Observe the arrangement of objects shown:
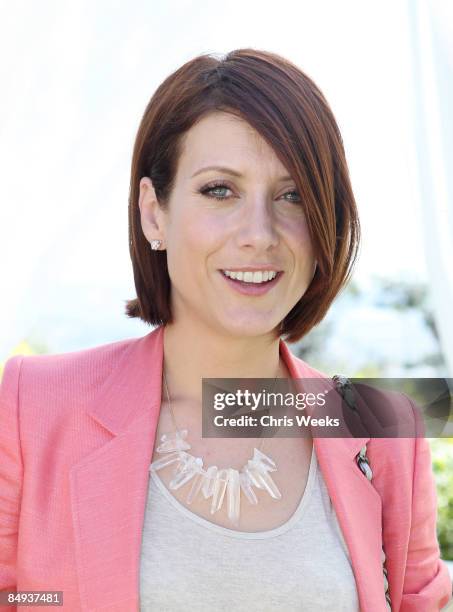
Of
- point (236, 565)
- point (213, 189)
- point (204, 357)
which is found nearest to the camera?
point (236, 565)

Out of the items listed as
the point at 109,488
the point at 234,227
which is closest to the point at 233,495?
the point at 109,488

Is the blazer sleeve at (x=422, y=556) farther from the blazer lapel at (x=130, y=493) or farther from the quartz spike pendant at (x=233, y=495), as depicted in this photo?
the quartz spike pendant at (x=233, y=495)

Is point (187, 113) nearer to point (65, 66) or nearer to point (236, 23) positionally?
point (65, 66)

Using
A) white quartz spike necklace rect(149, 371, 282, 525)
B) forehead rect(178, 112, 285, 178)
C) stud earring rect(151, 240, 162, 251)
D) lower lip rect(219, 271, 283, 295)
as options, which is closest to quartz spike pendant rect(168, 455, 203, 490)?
white quartz spike necklace rect(149, 371, 282, 525)

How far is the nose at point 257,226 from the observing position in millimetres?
1743

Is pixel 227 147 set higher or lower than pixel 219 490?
higher

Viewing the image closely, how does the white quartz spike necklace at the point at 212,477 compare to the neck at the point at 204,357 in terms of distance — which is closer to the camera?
the white quartz spike necklace at the point at 212,477

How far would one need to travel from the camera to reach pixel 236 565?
170 centimetres

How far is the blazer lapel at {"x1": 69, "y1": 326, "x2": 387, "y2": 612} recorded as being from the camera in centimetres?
164

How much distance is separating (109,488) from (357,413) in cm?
64

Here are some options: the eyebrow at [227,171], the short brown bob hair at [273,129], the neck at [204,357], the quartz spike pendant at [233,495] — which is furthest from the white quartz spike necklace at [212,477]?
the eyebrow at [227,171]

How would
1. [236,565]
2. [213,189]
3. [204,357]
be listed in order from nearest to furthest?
1. [236,565]
2. [213,189]
3. [204,357]

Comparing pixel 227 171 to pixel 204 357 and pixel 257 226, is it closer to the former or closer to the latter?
pixel 257 226

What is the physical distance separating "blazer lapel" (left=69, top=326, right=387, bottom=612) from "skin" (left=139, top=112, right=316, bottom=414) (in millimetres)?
143
